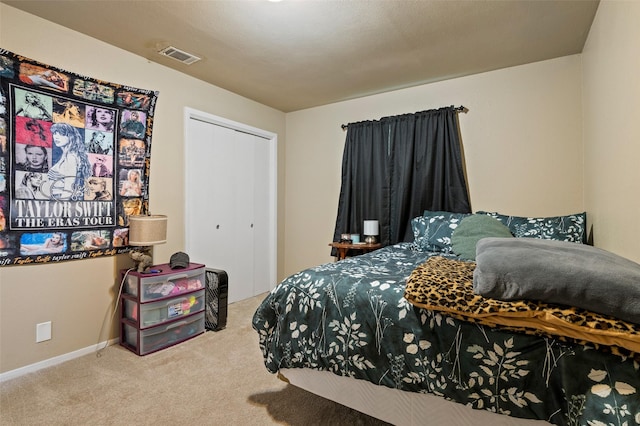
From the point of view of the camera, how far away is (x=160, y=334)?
252 cm

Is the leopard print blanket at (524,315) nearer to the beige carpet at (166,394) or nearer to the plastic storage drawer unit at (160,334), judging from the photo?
the beige carpet at (166,394)

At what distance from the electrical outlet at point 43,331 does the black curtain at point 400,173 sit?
8.98ft

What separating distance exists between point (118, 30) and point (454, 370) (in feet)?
9.86

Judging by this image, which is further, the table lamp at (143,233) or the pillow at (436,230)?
the pillow at (436,230)

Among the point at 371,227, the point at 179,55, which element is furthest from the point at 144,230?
the point at 371,227

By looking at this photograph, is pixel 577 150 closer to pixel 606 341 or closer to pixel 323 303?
pixel 606 341

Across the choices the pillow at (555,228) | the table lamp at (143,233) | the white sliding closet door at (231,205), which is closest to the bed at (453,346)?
the pillow at (555,228)

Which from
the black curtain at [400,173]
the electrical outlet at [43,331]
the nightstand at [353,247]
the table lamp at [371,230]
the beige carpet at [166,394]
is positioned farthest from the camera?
the table lamp at [371,230]

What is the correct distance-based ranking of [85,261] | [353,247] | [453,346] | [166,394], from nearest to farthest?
[453,346] → [166,394] → [85,261] → [353,247]

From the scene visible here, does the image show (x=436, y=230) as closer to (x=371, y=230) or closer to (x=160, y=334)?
(x=371, y=230)

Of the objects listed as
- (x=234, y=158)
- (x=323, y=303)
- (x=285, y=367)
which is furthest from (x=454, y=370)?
(x=234, y=158)

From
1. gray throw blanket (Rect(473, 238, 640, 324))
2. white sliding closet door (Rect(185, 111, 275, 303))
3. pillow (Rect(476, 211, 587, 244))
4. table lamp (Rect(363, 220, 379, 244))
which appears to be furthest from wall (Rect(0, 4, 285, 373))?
pillow (Rect(476, 211, 587, 244))

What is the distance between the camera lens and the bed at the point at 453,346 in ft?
3.26

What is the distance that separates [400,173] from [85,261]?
300cm
